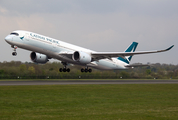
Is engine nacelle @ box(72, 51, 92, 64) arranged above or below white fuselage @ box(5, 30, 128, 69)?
below

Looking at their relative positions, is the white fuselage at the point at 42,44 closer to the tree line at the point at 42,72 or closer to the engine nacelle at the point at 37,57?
the engine nacelle at the point at 37,57

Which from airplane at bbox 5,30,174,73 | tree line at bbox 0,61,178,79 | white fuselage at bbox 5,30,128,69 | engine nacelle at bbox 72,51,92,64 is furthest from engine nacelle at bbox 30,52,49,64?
tree line at bbox 0,61,178,79

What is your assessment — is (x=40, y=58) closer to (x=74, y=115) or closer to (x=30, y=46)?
(x=30, y=46)

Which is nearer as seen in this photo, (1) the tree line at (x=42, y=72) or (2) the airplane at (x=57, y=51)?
(2) the airplane at (x=57, y=51)

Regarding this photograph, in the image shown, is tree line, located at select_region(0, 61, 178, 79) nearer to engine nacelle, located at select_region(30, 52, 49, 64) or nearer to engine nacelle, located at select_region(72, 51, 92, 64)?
engine nacelle, located at select_region(30, 52, 49, 64)

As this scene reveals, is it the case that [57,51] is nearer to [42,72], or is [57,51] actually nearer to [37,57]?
[37,57]

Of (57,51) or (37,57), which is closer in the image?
(57,51)

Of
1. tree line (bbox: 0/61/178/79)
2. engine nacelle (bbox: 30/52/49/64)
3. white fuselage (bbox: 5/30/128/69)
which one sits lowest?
tree line (bbox: 0/61/178/79)

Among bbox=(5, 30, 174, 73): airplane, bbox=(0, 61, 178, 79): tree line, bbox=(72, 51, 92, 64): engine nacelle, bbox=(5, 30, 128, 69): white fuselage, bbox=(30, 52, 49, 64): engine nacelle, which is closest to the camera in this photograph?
bbox=(5, 30, 128, 69): white fuselage

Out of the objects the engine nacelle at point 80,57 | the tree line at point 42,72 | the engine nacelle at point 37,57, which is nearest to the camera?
the engine nacelle at point 80,57

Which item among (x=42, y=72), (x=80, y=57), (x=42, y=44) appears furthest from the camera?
(x=42, y=72)

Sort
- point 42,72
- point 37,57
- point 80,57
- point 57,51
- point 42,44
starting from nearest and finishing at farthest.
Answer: point 42,44, point 80,57, point 57,51, point 37,57, point 42,72

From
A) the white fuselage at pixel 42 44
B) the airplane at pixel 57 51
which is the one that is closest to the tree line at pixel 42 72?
the airplane at pixel 57 51

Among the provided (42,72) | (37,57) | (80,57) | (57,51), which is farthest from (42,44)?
(42,72)
